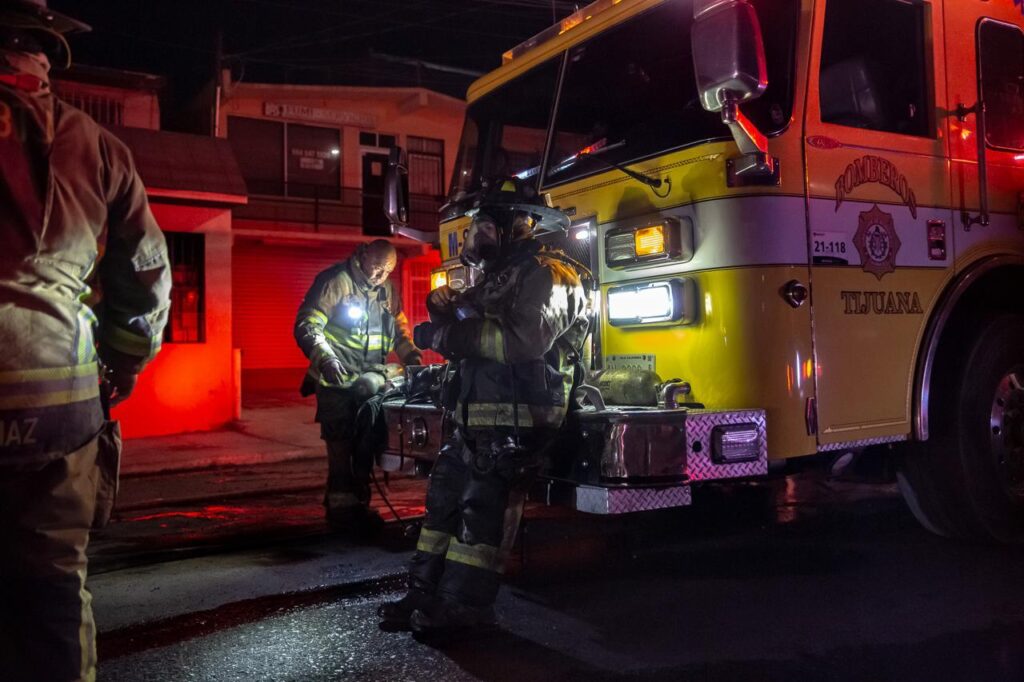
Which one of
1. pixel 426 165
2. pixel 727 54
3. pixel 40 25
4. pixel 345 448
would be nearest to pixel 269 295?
pixel 426 165

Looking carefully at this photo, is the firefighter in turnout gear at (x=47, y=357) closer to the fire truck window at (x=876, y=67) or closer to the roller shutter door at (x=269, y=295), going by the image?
the fire truck window at (x=876, y=67)

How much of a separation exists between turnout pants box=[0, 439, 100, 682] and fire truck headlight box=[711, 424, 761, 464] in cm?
240

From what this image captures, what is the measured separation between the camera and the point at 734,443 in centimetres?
365

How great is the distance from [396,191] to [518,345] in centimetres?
250

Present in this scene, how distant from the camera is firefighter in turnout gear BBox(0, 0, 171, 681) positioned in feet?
6.54

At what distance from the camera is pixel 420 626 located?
3473mm

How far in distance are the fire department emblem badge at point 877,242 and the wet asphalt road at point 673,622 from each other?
1.51 m

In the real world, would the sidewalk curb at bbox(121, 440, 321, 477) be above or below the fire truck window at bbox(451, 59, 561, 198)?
below

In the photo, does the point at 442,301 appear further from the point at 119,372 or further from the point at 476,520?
the point at 119,372

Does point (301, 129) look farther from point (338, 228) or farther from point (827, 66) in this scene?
point (827, 66)

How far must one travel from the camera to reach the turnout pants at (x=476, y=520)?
3479mm

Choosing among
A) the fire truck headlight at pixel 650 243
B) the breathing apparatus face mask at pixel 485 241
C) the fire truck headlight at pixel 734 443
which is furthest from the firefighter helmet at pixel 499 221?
the fire truck headlight at pixel 734 443

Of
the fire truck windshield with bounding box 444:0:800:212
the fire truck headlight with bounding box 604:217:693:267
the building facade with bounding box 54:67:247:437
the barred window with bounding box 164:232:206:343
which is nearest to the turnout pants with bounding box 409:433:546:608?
the fire truck headlight with bounding box 604:217:693:267

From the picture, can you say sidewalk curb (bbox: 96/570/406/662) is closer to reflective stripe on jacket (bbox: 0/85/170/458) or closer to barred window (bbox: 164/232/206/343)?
reflective stripe on jacket (bbox: 0/85/170/458)
